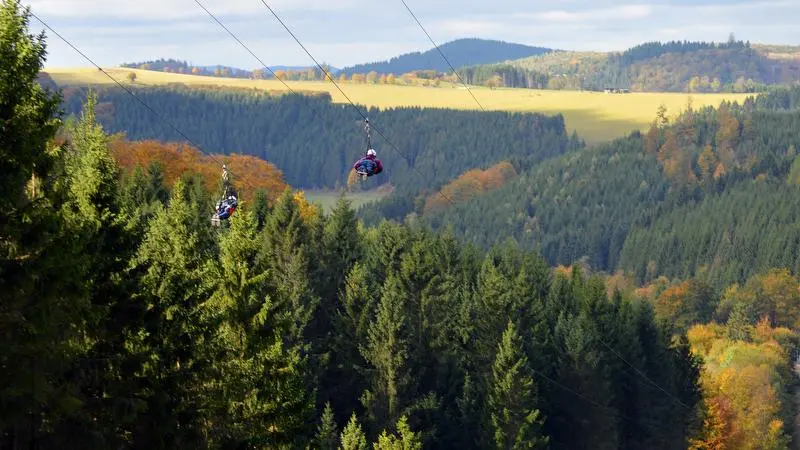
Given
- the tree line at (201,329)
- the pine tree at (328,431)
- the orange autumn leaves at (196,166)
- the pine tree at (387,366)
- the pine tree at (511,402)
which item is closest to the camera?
the tree line at (201,329)

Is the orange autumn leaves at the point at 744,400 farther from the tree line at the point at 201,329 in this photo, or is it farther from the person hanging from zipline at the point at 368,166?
the person hanging from zipline at the point at 368,166

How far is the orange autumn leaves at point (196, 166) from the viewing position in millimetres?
96475

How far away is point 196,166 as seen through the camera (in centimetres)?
10794

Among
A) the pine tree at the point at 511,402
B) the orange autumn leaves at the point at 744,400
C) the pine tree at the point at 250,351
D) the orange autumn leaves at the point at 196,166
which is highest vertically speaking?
the pine tree at the point at 250,351

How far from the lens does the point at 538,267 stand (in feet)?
296

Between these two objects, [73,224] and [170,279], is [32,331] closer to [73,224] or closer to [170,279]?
[73,224]

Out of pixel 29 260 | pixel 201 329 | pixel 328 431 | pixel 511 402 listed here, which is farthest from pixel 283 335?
pixel 29 260

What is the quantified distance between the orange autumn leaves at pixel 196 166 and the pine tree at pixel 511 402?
33.9 m

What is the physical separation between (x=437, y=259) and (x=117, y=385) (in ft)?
178

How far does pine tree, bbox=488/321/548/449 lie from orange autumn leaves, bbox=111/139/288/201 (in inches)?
1336

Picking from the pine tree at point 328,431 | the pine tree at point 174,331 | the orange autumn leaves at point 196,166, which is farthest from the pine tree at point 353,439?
the orange autumn leaves at point 196,166

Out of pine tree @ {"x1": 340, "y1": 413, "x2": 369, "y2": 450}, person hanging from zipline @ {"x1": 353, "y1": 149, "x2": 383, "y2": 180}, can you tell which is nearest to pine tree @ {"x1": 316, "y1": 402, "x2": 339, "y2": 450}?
pine tree @ {"x1": 340, "y1": 413, "x2": 369, "y2": 450}

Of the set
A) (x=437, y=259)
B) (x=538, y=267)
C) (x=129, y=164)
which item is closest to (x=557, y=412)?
(x=437, y=259)

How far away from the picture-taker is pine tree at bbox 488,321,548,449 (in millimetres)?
58250
